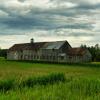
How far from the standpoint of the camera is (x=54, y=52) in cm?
11575

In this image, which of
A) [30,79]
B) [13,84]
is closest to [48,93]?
[13,84]

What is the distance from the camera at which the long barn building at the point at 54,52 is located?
11531 centimetres

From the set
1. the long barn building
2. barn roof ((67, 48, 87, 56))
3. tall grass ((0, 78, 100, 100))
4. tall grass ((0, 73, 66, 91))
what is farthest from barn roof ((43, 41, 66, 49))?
tall grass ((0, 78, 100, 100))

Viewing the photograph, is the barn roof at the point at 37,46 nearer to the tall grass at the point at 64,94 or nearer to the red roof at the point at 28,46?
the red roof at the point at 28,46

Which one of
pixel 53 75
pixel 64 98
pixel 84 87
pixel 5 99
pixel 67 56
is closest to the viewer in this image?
pixel 5 99

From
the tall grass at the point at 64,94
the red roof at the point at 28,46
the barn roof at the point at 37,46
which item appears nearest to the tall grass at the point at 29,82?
the tall grass at the point at 64,94

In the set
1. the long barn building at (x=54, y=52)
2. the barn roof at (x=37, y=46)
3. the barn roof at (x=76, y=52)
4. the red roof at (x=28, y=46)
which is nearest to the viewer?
the long barn building at (x=54, y=52)

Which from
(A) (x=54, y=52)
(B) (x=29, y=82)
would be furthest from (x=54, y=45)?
(B) (x=29, y=82)

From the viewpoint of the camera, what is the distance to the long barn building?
115 meters

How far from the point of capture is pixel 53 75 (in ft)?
55.7

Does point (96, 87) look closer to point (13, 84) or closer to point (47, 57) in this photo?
point (13, 84)

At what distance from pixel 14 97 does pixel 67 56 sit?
10760 centimetres

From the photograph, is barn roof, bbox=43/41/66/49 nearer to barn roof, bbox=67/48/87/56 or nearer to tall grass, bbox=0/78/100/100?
barn roof, bbox=67/48/87/56

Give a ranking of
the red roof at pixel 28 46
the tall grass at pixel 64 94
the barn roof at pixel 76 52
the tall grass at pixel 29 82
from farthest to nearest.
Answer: the red roof at pixel 28 46 < the barn roof at pixel 76 52 < the tall grass at pixel 29 82 < the tall grass at pixel 64 94
